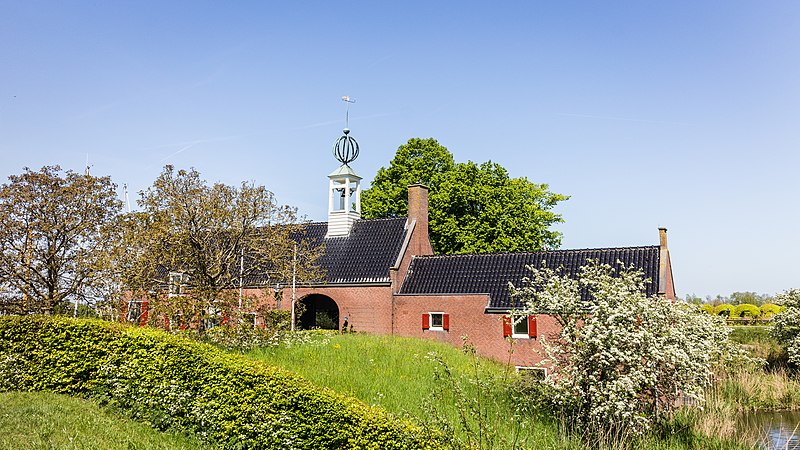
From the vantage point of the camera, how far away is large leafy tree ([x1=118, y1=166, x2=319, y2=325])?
706 inches

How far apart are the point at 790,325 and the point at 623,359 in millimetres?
18731

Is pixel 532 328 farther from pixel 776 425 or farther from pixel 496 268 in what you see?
pixel 776 425

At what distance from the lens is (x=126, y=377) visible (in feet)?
40.7

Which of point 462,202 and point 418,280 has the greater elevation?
point 462,202

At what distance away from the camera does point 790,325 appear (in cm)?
2558

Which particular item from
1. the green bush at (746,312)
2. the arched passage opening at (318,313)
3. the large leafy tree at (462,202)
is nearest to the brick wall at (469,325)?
the arched passage opening at (318,313)

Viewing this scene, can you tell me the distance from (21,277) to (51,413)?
1034 centimetres

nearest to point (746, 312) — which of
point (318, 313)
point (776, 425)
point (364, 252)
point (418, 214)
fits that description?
point (418, 214)

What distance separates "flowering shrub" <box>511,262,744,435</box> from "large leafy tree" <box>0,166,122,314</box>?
48.7 feet

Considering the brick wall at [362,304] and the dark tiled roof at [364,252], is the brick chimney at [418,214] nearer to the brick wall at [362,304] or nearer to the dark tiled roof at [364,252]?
the dark tiled roof at [364,252]

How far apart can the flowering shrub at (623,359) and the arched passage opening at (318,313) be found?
57.2 feet

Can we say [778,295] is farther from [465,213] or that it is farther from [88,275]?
[88,275]

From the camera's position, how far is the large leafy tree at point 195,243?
58.9 ft

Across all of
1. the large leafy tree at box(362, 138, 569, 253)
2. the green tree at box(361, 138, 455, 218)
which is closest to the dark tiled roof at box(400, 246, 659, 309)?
the large leafy tree at box(362, 138, 569, 253)
